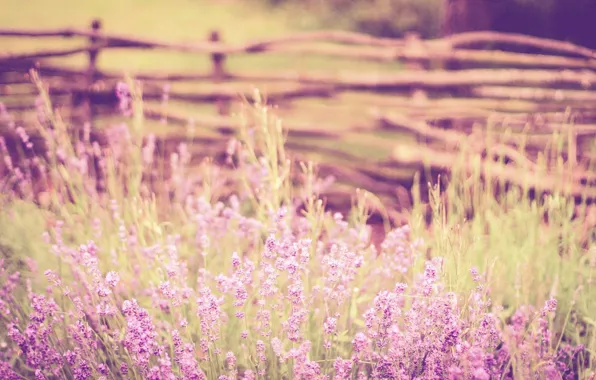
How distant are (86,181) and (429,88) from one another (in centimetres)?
265

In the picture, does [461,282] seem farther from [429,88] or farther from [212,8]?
[212,8]

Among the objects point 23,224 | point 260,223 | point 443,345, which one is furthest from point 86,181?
point 443,345

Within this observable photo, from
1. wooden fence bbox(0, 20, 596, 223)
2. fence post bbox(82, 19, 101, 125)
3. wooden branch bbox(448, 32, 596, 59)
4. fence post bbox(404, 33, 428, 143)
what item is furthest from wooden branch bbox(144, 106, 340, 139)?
wooden branch bbox(448, 32, 596, 59)

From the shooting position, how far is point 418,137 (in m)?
4.54

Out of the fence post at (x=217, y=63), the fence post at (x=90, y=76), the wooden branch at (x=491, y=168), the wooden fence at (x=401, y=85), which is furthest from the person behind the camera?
the fence post at (x=217, y=63)

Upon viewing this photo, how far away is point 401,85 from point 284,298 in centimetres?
288

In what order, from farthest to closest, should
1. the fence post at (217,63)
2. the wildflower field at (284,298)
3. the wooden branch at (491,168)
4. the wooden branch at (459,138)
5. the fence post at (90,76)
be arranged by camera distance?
the fence post at (217,63) < the fence post at (90,76) < the wooden branch at (459,138) < the wooden branch at (491,168) < the wildflower field at (284,298)

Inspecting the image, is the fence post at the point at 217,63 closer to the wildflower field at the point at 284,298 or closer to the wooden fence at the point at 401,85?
the wooden fence at the point at 401,85

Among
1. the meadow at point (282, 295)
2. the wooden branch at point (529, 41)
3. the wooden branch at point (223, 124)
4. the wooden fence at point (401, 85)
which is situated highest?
the wooden branch at point (529, 41)

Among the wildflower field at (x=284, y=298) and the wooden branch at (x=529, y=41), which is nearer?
the wildflower field at (x=284, y=298)

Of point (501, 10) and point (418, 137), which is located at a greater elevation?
point (501, 10)

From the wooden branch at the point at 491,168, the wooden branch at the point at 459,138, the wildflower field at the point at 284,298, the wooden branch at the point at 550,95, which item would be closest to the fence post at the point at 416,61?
the wooden branch at the point at 459,138

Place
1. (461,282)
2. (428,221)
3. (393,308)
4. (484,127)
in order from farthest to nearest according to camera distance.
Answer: (484,127) < (428,221) < (461,282) < (393,308)

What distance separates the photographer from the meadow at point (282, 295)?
1.71m
